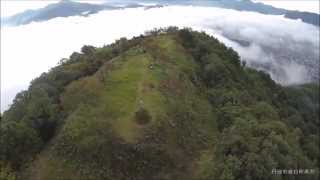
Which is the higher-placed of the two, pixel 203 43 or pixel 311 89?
pixel 203 43

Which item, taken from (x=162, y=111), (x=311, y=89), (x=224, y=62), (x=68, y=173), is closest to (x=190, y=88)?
(x=162, y=111)

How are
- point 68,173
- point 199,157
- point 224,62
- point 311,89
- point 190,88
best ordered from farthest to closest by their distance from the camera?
point 311,89
point 224,62
point 190,88
point 199,157
point 68,173

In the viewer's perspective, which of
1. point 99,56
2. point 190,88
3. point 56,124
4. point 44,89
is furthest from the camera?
point 99,56

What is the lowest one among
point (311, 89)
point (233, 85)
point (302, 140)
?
point (311, 89)

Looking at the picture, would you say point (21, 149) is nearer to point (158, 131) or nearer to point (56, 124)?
point (56, 124)

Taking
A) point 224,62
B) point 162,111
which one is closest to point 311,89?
point 224,62

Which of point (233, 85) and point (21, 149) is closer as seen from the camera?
point (21, 149)
